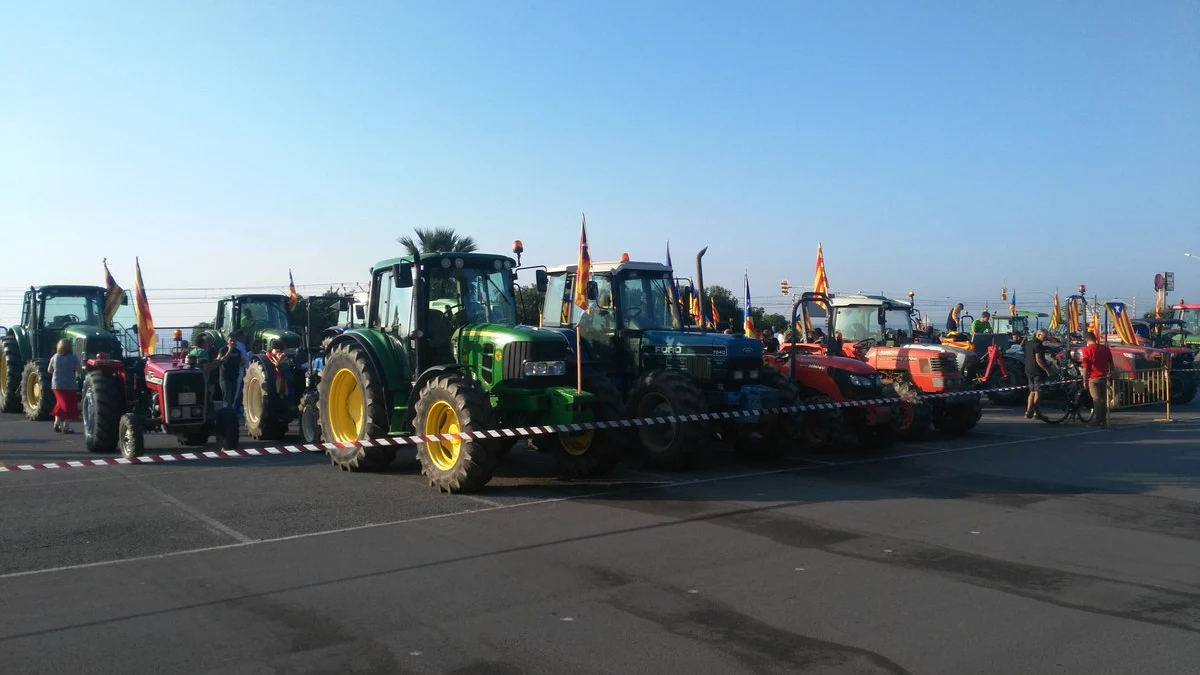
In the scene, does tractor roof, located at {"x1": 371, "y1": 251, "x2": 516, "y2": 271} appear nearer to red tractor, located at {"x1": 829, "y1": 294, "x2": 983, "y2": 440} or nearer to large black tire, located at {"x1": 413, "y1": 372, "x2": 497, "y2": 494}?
large black tire, located at {"x1": 413, "y1": 372, "x2": 497, "y2": 494}

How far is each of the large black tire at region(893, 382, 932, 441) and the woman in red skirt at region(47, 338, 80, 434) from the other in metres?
12.7

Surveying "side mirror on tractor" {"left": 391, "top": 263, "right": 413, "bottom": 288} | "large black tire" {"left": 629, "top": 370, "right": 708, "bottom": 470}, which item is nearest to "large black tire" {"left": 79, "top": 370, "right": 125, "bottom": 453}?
"side mirror on tractor" {"left": 391, "top": 263, "right": 413, "bottom": 288}

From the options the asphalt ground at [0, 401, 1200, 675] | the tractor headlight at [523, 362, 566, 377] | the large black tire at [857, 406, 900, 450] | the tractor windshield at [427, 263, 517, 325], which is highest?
the tractor windshield at [427, 263, 517, 325]

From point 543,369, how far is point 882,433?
5447mm

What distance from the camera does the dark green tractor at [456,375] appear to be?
31.2 ft

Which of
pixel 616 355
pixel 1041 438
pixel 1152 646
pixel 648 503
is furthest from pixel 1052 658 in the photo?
pixel 1041 438

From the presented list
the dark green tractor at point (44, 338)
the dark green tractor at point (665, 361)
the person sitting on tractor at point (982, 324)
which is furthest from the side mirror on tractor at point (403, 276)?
the person sitting on tractor at point (982, 324)

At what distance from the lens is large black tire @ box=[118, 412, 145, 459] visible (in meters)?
11.6

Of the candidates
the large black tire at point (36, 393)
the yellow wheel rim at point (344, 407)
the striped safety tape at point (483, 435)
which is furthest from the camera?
the large black tire at point (36, 393)

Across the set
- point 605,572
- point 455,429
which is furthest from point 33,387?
point 605,572

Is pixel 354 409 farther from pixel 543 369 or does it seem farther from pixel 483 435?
pixel 483 435

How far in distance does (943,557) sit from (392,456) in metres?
6.36

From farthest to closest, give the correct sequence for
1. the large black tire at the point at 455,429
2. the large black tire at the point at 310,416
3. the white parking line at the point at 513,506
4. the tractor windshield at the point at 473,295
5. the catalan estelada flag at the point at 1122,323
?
the catalan estelada flag at the point at 1122,323, the large black tire at the point at 310,416, the tractor windshield at the point at 473,295, the large black tire at the point at 455,429, the white parking line at the point at 513,506

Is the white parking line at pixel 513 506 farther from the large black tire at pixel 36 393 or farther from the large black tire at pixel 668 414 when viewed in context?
the large black tire at pixel 36 393
